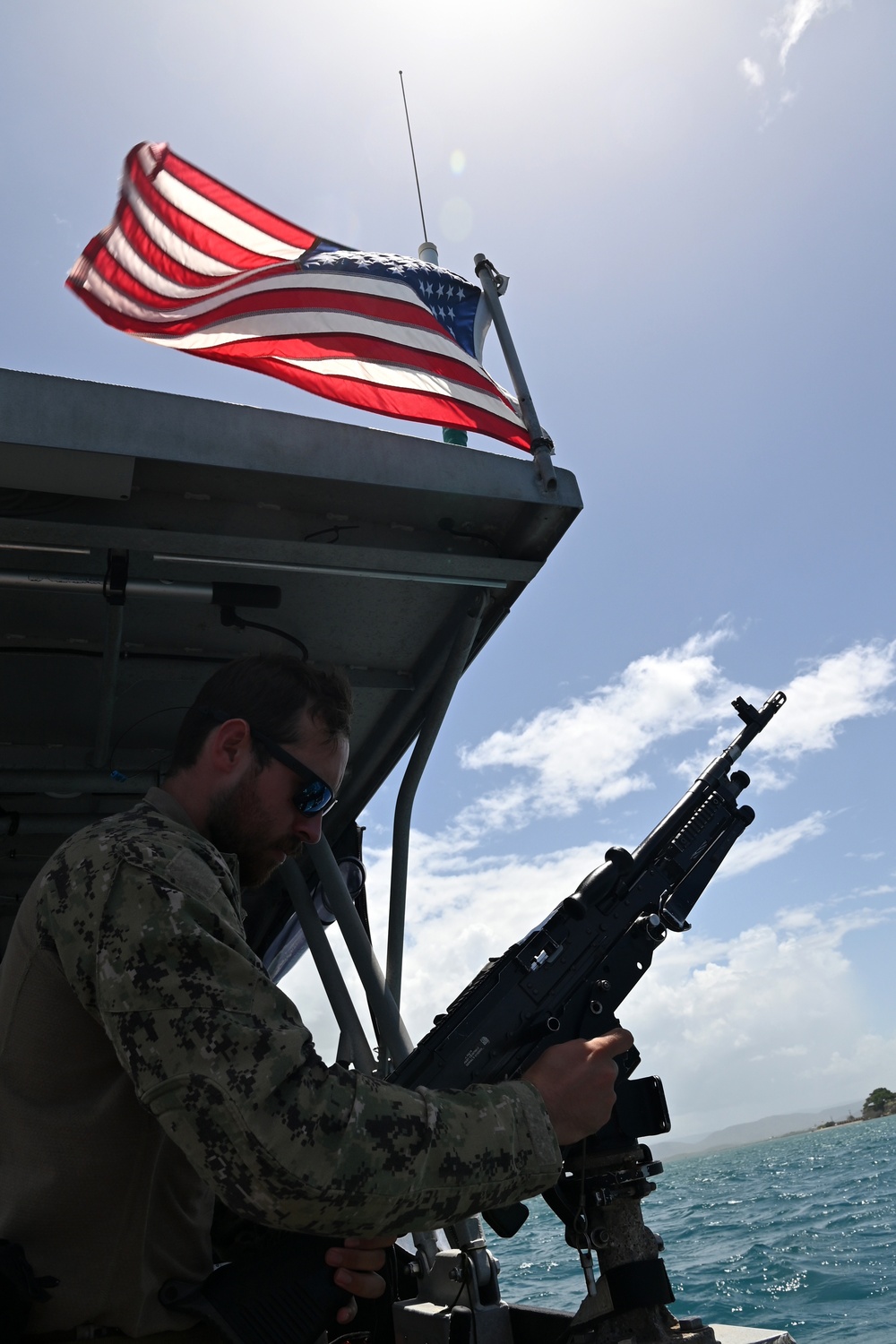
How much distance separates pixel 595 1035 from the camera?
3020 mm

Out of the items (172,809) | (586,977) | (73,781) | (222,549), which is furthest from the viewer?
(73,781)

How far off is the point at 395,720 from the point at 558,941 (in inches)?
97.4

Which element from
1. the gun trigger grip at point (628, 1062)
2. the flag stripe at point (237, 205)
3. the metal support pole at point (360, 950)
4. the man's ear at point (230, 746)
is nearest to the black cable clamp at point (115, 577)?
the metal support pole at point (360, 950)

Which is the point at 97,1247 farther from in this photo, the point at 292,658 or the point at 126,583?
the point at 126,583

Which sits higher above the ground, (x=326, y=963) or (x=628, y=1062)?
(x=326, y=963)

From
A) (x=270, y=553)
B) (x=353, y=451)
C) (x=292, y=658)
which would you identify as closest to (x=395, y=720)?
(x=270, y=553)

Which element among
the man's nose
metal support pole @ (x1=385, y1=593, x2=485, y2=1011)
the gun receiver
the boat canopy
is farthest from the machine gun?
the boat canopy

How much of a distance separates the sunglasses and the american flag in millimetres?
2575

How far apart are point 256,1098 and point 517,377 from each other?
3863 millimetres

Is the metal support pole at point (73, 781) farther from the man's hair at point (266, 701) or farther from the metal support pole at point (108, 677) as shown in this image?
the man's hair at point (266, 701)

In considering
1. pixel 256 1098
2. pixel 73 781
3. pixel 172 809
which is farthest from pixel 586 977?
pixel 73 781

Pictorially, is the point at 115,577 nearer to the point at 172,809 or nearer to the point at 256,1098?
the point at 172,809

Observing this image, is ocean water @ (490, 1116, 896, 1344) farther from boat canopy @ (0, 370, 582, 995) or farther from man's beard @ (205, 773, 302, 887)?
man's beard @ (205, 773, 302, 887)

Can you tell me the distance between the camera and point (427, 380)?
13.9 ft
